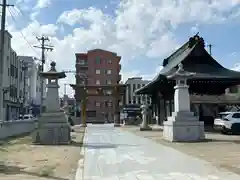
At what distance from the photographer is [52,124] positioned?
1806cm

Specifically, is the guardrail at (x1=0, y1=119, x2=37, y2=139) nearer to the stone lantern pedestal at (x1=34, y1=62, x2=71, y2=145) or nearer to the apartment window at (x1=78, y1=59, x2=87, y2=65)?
the stone lantern pedestal at (x1=34, y1=62, x2=71, y2=145)

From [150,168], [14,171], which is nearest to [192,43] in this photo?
[150,168]

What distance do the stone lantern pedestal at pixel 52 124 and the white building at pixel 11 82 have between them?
2800 centimetres

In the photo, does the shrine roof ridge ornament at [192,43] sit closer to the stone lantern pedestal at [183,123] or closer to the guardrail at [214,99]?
the guardrail at [214,99]

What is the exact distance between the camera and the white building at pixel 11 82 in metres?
47.7

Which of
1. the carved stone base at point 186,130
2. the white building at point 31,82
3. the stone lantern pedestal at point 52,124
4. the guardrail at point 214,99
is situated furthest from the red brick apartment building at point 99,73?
the carved stone base at point 186,130

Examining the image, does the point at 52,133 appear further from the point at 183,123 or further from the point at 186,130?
the point at 186,130

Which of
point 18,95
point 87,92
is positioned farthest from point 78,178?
point 18,95

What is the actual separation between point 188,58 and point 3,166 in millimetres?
22157

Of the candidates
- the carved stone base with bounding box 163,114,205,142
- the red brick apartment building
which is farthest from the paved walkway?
the red brick apartment building

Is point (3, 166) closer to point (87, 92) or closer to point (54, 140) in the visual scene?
point (54, 140)

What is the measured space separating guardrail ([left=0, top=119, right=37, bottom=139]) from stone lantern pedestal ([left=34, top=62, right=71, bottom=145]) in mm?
4231

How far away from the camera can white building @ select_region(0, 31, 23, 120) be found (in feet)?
156

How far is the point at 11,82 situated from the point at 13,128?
3036cm
